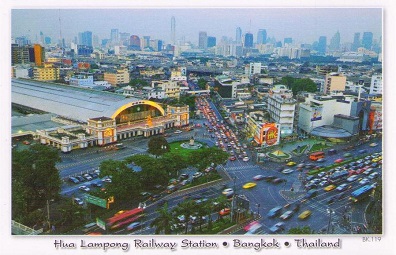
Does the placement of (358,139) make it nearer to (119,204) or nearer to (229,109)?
(229,109)

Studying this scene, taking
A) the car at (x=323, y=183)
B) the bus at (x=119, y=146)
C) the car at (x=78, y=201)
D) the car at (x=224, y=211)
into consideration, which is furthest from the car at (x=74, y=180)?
the car at (x=323, y=183)

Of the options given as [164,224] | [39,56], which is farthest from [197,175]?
[39,56]

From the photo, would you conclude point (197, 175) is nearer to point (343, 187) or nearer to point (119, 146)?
point (343, 187)

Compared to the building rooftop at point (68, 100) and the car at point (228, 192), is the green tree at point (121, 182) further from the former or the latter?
the building rooftop at point (68, 100)

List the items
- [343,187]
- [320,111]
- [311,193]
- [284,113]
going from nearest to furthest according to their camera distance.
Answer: [311,193] < [343,187] < [284,113] < [320,111]

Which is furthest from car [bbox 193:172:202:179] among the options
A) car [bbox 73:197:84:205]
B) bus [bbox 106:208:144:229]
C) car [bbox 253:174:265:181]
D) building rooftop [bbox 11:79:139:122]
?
building rooftop [bbox 11:79:139:122]

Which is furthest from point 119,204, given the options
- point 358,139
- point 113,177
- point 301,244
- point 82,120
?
point 358,139
